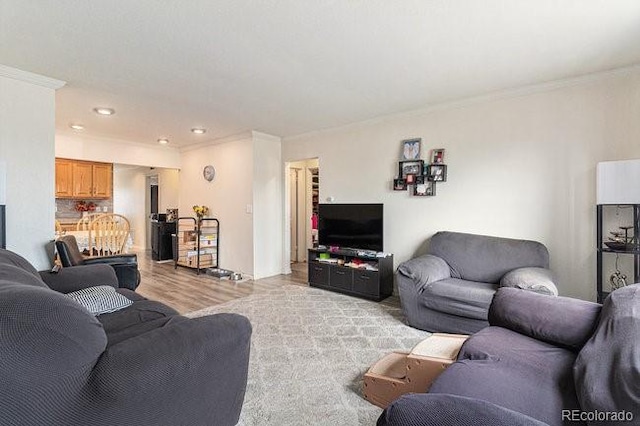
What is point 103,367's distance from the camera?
104 centimetres

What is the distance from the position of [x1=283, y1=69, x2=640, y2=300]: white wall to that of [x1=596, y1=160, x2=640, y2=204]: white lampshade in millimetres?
384

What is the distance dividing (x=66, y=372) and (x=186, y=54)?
2267mm

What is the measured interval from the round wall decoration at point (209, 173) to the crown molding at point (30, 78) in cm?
269

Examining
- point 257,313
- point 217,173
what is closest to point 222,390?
point 257,313

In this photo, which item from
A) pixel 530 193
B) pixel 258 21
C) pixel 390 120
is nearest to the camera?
pixel 258 21

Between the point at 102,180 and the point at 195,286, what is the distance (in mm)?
3867

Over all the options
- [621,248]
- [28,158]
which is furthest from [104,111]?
[621,248]

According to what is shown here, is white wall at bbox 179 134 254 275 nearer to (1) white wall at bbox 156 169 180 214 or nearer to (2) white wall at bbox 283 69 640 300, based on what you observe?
(1) white wall at bbox 156 169 180 214

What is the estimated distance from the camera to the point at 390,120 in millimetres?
4113

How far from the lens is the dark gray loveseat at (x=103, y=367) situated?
0.90 meters

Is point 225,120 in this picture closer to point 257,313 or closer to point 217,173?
point 217,173

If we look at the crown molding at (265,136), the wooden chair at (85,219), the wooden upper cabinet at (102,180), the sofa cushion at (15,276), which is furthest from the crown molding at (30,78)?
the wooden upper cabinet at (102,180)

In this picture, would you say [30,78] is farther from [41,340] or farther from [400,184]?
[400,184]

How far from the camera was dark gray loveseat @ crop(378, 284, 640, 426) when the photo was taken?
35.1 inches
